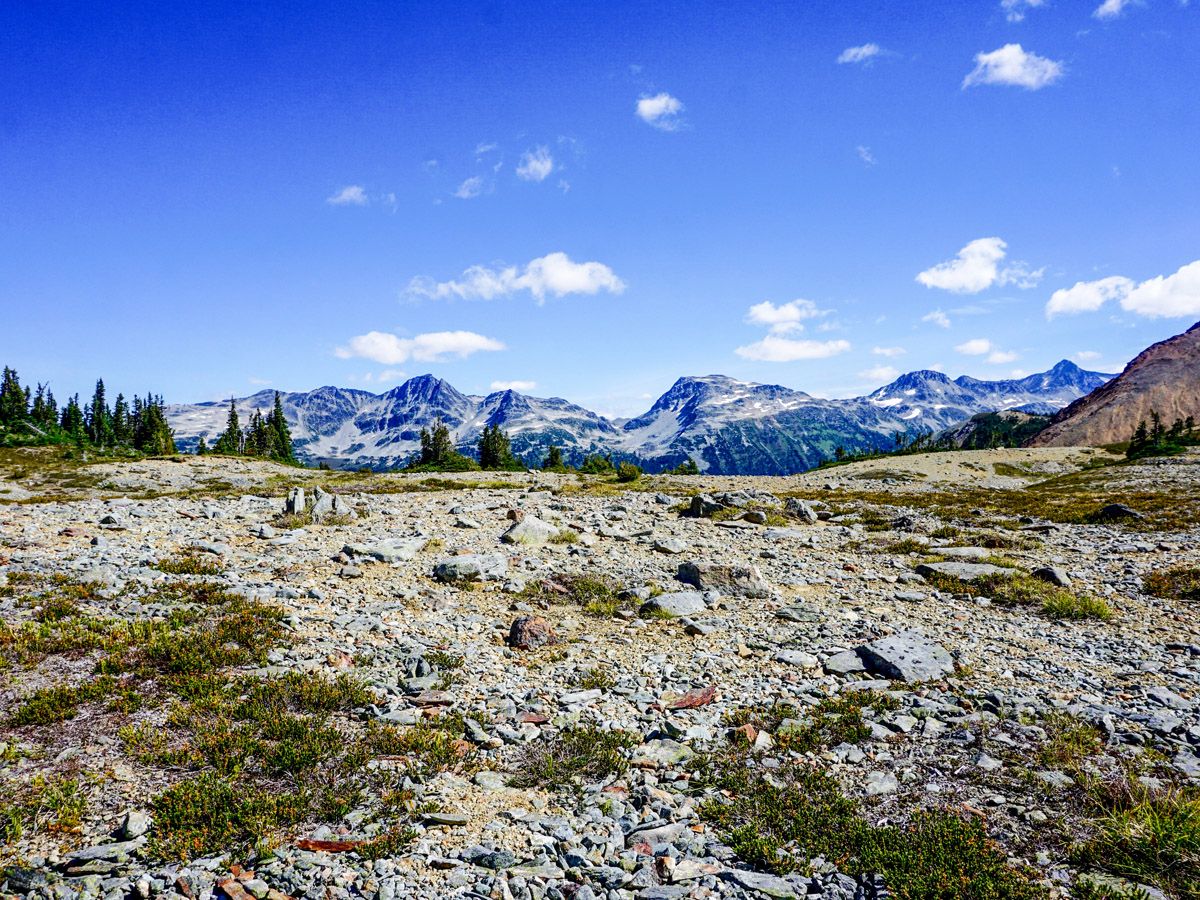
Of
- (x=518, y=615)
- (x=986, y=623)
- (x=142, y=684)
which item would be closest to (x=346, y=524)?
(x=518, y=615)

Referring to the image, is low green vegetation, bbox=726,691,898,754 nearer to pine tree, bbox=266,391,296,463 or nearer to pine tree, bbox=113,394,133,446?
pine tree, bbox=266,391,296,463

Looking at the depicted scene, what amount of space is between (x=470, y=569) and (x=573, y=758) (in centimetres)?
933

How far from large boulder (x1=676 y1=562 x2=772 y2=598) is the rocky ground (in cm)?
9

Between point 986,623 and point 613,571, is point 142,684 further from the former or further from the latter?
point 986,623

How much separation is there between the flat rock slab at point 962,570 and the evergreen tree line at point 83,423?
153692 mm

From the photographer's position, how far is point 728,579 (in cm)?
1644

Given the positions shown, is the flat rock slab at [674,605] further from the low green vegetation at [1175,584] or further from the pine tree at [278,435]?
the pine tree at [278,435]

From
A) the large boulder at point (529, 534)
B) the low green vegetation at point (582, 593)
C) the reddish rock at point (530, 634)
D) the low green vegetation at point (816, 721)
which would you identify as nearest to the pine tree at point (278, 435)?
the large boulder at point (529, 534)

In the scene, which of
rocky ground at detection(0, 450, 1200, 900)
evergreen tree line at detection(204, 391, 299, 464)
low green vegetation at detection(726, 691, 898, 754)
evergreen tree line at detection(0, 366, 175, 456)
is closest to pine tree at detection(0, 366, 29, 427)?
evergreen tree line at detection(0, 366, 175, 456)

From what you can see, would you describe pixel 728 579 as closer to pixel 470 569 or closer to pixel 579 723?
pixel 470 569

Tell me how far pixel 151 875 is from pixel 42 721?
429 cm

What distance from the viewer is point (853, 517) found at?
102ft

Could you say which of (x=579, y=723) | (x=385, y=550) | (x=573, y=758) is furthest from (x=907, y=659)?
(x=385, y=550)

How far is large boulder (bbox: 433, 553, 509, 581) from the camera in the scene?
645 inches
